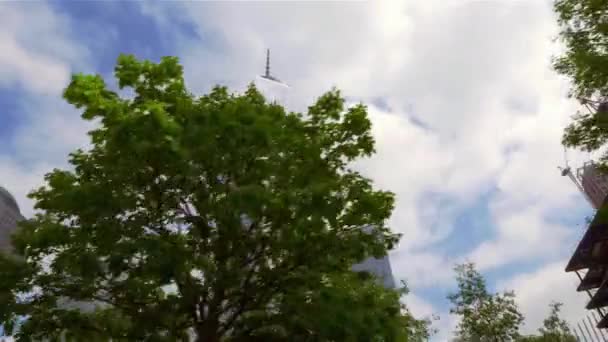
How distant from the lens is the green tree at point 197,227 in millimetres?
10094

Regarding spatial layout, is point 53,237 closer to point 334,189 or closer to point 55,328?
point 55,328

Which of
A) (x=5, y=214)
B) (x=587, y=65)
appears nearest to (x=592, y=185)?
(x=587, y=65)

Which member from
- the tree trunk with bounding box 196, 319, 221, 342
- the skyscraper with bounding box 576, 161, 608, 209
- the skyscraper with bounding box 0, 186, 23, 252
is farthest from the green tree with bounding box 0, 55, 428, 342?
the skyscraper with bounding box 0, 186, 23, 252

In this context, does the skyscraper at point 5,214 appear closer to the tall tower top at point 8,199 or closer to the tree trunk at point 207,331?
the tall tower top at point 8,199

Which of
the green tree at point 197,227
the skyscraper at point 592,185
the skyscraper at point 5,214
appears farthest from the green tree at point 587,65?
the skyscraper at point 5,214

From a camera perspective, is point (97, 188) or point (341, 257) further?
point (341, 257)

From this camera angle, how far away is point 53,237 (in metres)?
10.9

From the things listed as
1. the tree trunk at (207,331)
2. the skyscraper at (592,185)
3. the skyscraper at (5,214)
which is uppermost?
the skyscraper at (5,214)

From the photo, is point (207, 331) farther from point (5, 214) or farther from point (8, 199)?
point (8, 199)

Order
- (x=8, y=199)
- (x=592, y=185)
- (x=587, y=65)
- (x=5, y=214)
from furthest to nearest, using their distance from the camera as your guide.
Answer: (x=8, y=199) → (x=5, y=214) → (x=592, y=185) → (x=587, y=65)

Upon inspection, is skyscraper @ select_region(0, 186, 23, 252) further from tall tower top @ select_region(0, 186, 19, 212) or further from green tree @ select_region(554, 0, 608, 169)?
green tree @ select_region(554, 0, 608, 169)

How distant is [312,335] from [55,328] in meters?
5.91

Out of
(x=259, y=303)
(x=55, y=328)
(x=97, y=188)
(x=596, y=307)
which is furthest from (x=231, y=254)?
(x=596, y=307)

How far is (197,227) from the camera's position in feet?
37.4
